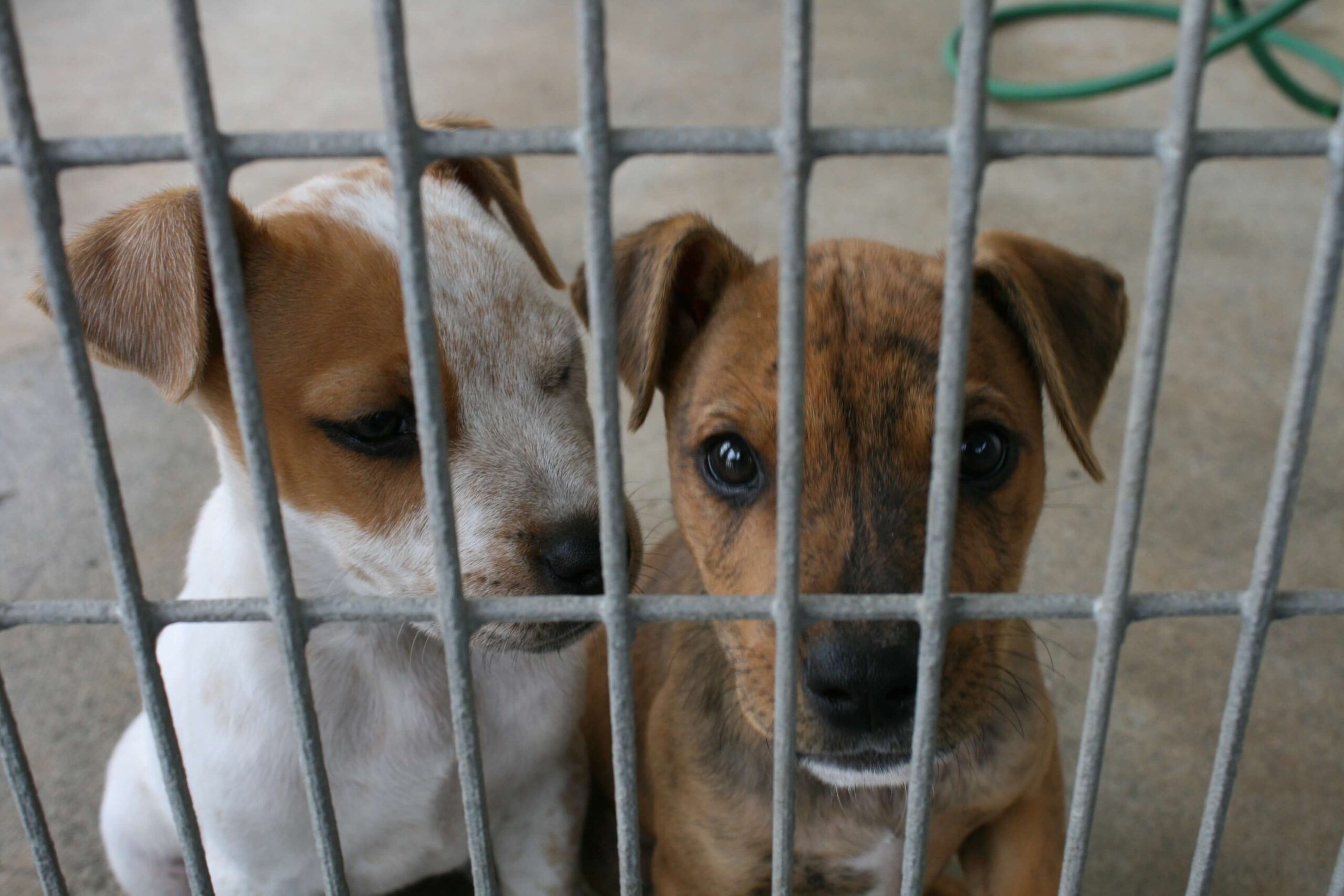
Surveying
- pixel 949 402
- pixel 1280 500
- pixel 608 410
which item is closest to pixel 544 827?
pixel 608 410

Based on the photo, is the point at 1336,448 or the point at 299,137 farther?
the point at 1336,448

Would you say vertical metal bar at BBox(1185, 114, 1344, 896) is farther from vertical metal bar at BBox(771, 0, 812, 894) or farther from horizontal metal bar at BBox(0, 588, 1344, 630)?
vertical metal bar at BBox(771, 0, 812, 894)

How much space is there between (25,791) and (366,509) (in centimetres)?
78

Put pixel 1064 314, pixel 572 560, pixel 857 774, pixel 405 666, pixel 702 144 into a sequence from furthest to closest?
pixel 405 666 → pixel 1064 314 → pixel 572 560 → pixel 857 774 → pixel 702 144

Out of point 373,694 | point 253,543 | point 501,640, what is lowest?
point 373,694

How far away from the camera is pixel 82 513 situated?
4.45m

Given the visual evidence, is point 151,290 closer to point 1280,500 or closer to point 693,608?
point 693,608

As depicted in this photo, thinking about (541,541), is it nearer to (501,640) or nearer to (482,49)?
(501,640)

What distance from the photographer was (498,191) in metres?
2.79

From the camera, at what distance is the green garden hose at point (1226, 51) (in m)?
6.89

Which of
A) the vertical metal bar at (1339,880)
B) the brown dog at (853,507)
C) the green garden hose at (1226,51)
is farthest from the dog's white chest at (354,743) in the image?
the green garden hose at (1226,51)

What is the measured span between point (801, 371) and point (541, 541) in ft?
2.94

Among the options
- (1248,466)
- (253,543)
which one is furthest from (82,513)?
(1248,466)

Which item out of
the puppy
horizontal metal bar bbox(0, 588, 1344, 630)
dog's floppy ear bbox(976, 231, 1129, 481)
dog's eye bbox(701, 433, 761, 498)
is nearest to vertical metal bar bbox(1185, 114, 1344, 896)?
horizontal metal bar bbox(0, 588, 1344, 630)
